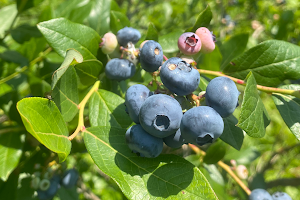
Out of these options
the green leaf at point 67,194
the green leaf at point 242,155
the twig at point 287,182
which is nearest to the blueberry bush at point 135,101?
the green leaf at point 242,155

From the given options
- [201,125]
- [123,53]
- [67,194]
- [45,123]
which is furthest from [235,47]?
[67,194]

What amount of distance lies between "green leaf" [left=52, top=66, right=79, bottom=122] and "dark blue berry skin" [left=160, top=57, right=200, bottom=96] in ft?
1.33

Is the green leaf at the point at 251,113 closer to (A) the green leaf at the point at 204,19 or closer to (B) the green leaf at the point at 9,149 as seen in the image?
(A) the green leaf at the point at 204,19

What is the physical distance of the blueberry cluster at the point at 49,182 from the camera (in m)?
1.58

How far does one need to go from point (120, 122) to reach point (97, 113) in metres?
0.12

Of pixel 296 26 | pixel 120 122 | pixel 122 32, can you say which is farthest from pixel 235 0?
pixel 120 122


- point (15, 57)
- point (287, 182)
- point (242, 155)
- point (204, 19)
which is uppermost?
point (204, 19)

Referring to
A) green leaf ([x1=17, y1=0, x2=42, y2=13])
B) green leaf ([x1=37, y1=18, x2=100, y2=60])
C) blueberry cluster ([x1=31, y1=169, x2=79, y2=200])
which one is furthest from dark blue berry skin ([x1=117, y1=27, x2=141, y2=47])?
blueberry cluster ([x1=31, y1=169, x2=79, y2=200])

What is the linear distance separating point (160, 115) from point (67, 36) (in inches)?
24.9

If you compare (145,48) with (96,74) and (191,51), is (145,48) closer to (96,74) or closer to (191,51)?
(191,51)

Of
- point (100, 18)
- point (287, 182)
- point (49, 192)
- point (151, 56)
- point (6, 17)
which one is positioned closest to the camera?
point (151, 56)

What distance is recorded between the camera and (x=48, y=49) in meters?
1.79

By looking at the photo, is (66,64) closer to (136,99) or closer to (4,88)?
(136,99)

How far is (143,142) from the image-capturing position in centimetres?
76
